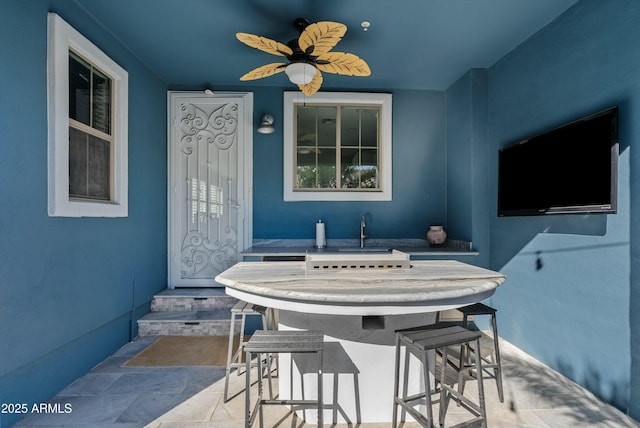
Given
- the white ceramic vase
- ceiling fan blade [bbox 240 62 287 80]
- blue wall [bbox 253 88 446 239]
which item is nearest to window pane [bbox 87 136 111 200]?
ceiling fan blade [bbox 240 62 287 80]

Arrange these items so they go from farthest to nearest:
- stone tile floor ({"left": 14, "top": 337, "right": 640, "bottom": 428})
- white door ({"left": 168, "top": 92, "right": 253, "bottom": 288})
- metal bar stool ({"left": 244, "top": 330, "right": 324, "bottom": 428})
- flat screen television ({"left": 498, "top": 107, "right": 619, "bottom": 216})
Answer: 1. white door ({"left": 168, "top": 92, "right": 253, "bottom": 288})
2. flat screen television ({"left": 498, "top": 107, "right": 619, "bottom": 216})
3. stone tile floor ({"left": 14, "top": 337, "right": 640, "bottom": 428})
4. metal bar stool ({"left": 244, "top": 330, "right": 324, "bottom": 428})

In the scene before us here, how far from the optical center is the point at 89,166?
2854mm

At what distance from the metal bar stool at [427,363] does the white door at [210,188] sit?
9.27 feet

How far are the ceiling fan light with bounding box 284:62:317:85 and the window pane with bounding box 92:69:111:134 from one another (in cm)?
181

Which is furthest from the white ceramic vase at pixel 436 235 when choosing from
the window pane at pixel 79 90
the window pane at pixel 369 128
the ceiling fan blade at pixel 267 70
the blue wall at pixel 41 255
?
the window pane at pixel 79 90

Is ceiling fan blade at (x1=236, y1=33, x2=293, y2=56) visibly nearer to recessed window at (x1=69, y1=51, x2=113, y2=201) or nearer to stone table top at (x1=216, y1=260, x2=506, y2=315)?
recessed window at (x1=69, y1=51, x2=113, y2=201)

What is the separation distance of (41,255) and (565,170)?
4027 mm

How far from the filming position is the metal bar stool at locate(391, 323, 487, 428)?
1620mm

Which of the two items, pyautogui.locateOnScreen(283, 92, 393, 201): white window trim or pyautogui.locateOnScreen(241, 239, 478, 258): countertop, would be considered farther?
pyautogui.locateOnScreen(283, 92, 393, 201): white window trim

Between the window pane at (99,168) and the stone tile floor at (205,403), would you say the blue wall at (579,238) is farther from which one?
the window pane at (99,168)

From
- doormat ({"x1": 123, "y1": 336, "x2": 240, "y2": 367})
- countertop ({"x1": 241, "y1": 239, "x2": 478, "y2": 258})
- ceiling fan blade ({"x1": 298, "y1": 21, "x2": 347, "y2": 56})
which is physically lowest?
doormat ({"x1": 123, "y1": 336, "x2": 240, "y2": 367})

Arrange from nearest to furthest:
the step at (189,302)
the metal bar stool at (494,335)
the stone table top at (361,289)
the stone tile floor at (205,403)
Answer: the stone table top at (361,289) → the stone tile floor at (205,403) → the metal bar stool at (494,335) → the step at (189,302)

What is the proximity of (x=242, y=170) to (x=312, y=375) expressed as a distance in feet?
9.62

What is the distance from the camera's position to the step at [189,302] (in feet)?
12.5
